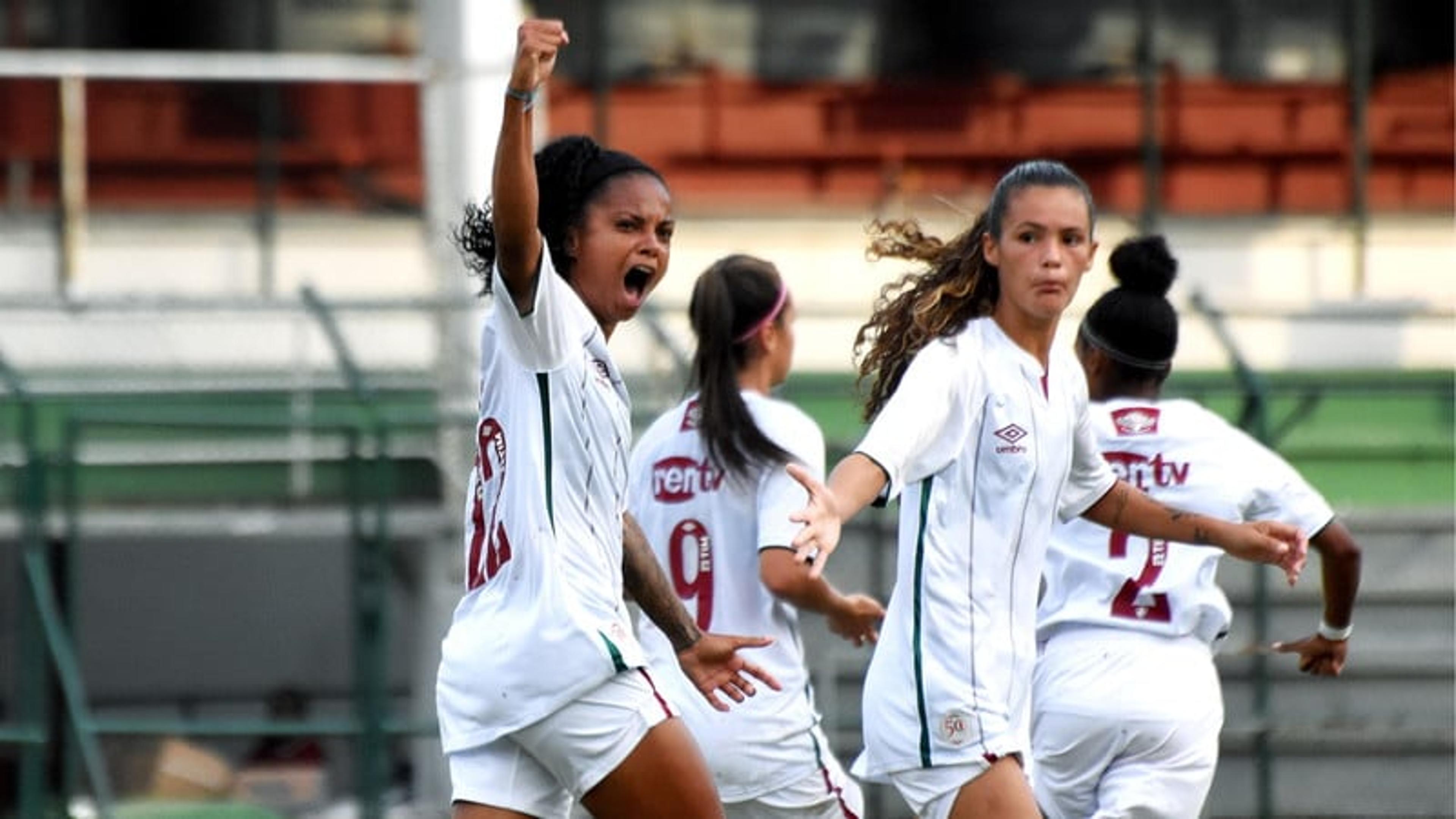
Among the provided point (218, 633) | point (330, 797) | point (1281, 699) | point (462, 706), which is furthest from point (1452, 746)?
point (462, 706)

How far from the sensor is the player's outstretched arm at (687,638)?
19.3 ft

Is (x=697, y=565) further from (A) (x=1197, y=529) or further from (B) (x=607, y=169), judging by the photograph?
(B) (x=607, y=169)

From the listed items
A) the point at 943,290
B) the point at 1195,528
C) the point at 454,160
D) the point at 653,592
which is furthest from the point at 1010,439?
the point at 454,160

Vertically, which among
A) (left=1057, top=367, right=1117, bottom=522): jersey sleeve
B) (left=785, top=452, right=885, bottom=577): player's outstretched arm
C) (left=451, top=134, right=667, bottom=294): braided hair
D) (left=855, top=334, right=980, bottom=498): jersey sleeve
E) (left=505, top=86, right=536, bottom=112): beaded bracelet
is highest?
(left=505, top=86, right=536, bottom=112): beaded bracelet

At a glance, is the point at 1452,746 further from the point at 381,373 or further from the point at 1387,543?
the point at 381,373

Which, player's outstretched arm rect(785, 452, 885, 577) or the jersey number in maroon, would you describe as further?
the jersey number in maroon

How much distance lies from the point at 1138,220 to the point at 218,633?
5472 millimetres

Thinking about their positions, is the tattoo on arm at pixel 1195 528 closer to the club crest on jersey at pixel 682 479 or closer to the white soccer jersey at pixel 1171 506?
the white soccer jersey at pixel 1171 506

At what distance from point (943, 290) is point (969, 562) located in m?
0.61

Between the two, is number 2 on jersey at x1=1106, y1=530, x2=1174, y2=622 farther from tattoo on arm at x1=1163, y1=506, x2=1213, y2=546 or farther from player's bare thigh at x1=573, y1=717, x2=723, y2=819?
player's bare thigh at x1=573, y1=717, x2=723, y2=819

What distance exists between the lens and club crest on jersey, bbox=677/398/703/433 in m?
7.35

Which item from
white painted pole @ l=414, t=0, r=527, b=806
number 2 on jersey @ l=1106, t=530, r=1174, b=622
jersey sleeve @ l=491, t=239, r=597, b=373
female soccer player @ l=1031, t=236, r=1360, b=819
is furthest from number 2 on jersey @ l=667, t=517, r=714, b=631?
white painted pole @ l=414, t=0, r=527, b=806

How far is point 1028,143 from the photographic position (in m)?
15.9

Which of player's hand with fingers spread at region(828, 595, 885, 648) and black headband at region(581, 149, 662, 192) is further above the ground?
black headband at region(581, 149, 662, 192)
